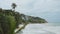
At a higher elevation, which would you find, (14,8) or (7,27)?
(14,8)

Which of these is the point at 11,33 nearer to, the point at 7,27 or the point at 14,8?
the point at 7,27

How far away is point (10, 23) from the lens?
1734cm

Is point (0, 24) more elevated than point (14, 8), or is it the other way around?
point (14, 8)

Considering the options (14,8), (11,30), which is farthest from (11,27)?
(14,8)

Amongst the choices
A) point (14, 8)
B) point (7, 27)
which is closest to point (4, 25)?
point (7, 27)

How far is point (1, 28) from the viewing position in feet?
55.9

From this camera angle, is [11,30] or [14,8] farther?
[14,8]

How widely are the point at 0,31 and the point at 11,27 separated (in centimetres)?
95

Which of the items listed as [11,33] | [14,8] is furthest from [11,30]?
[14,8]

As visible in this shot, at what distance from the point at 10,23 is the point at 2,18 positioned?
0.77m

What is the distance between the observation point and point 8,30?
56.4ft

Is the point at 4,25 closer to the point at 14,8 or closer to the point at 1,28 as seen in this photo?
the point at 1,28

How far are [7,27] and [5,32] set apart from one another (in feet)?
1.59

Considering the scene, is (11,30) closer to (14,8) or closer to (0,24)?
(0,24)
